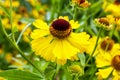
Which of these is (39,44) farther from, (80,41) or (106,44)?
(106,44)

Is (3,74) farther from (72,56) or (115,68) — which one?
(115,68)

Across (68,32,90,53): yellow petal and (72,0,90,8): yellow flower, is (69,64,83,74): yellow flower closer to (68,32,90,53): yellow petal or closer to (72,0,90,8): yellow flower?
(68,32,90,53): yellow petal

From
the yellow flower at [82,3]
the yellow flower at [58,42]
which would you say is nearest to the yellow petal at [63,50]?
the yellow flower at [58,42]

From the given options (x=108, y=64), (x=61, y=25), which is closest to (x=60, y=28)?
(x=61, y=25)

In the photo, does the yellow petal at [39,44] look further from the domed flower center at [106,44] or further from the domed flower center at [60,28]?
the domed flower center at [106,44]

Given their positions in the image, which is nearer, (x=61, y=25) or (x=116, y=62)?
(x=61, y=25)

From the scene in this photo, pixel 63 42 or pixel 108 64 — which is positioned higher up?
pixel 63 42
